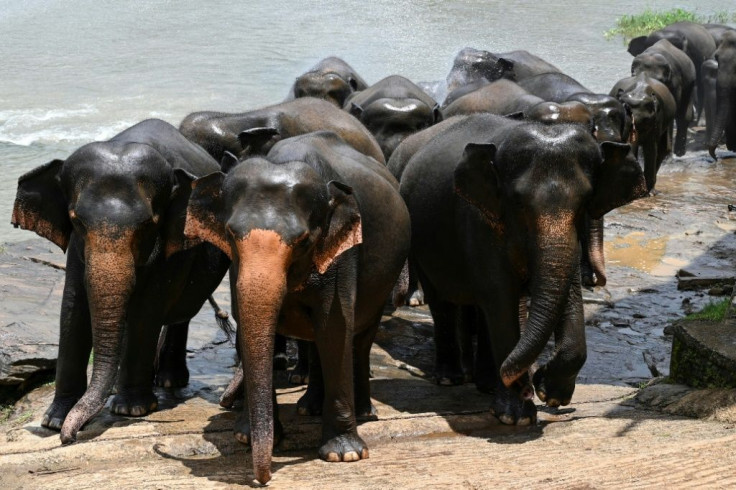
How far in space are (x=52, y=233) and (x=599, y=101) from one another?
5100 millimetres

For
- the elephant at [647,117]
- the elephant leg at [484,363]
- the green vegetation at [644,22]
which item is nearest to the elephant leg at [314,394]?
the elephant leg at [484,363]

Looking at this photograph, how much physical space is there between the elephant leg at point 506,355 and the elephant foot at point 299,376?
1.29 m

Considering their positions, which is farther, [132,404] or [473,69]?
[473,69]

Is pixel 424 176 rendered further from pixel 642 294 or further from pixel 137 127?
pixel 642 294

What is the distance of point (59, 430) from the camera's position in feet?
19.8

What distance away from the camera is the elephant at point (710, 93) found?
17875mm

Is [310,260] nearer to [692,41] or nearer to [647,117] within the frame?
[647,117]

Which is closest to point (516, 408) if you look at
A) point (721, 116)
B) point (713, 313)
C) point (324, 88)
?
point (713, 313)

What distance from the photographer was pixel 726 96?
57.5 ft

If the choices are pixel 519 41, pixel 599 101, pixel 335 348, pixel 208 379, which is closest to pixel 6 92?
pixel 519 41

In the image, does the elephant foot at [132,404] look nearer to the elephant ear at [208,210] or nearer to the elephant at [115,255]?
the elephant at [115,255]

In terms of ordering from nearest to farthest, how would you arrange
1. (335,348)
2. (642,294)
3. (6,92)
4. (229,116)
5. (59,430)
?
(335,348)
(59,430)
(229,116)
(642,294)
(6,92)

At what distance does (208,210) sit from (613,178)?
6.58 feet

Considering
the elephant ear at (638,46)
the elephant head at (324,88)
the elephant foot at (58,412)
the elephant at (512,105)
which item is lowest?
the elephant ear at (638,46)
